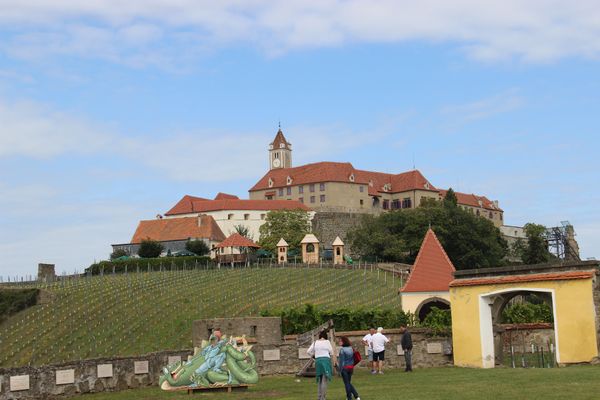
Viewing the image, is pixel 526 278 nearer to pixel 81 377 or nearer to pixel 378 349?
pixel 378 349

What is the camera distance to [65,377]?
20.7 meters

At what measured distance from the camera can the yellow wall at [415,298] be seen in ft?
129

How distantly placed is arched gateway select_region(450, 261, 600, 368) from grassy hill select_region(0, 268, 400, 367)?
75.1 feet

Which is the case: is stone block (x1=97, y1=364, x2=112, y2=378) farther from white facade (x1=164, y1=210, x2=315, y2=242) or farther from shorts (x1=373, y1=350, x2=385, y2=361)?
white facade (x1=164, y1=210, x2=315, y2=242)

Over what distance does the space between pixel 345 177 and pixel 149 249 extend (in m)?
33.9

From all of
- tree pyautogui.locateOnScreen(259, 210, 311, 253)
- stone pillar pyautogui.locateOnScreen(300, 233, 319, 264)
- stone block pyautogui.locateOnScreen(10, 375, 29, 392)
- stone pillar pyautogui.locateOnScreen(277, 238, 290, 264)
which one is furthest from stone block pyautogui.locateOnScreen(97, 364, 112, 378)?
tree pyautogui.locateOnScreen(259, 210, 311, 253)

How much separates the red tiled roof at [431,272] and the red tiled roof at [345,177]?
274ft

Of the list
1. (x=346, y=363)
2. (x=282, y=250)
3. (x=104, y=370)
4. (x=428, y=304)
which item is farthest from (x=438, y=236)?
(x=346, y=363)

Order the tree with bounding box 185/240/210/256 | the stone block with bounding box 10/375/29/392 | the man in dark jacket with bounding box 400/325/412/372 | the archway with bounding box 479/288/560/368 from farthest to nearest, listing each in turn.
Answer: the tree with bounding box 185/240/210/256 < the archway with bounding box 479/288/560/368 < the man in dark jacket with bounding box 400/325/412/372 < the stone block with bounding box 10/375/29/392

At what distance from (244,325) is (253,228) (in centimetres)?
8807

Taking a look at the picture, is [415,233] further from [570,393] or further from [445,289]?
[570,393]

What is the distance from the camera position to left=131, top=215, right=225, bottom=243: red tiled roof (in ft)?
362

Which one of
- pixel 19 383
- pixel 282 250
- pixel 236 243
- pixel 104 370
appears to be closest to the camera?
pixel 19 383

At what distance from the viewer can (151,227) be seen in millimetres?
114750
